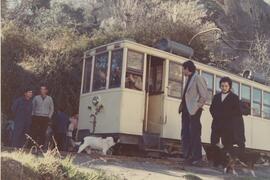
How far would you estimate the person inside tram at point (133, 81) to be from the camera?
12789 millimetres

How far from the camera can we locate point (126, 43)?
1275 cm

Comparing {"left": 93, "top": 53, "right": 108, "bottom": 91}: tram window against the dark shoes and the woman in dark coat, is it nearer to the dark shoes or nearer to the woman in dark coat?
the dark shoes

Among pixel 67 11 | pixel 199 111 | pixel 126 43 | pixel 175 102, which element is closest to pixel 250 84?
pixel 175 102

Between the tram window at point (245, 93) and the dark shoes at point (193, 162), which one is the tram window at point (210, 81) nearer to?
the tram window at point (245, 93)

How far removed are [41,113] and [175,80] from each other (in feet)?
11.9

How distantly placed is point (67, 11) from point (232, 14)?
13.4 metres

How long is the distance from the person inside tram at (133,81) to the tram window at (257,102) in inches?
210

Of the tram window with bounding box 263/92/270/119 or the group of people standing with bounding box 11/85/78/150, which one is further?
the tram window with bounding box 263/92/270/119

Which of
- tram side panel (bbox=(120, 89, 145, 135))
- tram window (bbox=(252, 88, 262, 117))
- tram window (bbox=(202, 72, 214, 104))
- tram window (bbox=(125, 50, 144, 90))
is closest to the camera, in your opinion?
tram side panel (bbox=(120, 89, 145, 135))

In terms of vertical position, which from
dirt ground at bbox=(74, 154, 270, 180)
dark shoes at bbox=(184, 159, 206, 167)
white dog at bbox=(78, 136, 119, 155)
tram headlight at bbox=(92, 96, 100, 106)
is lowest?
dirt ground at bbox=(74, 154, 270, 180)

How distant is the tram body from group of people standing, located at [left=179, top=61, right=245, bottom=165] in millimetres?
3227

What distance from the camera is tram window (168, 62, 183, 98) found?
44.5 feet

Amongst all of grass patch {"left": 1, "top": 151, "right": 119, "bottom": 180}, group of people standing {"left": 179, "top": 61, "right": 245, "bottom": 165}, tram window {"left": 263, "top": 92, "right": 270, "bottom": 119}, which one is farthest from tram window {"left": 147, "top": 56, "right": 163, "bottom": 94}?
grass patch {"left": 1, "top": 151, "right": 119, "bottom": 180}

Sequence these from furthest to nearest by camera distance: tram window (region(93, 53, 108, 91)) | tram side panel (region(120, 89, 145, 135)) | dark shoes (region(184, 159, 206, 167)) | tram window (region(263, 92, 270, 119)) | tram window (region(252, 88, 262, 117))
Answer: tram window (region(263, 92, 270, 119)), tram window (region(252, 88, 262, 117)), tram window (region(93, 53, 108, 91)), tram side panel (region(120, 89, 145, 135)), dark shoes (region(184, 159, 206, 167))
